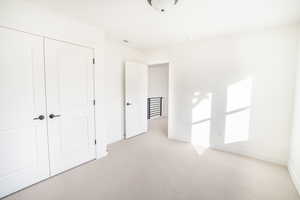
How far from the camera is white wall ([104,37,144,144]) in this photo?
3.49 m

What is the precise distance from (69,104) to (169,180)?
1.91 meters

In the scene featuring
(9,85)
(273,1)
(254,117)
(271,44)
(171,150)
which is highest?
(273,1)

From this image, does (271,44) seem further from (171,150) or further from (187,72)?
(171,150)

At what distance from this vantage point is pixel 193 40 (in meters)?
3.41

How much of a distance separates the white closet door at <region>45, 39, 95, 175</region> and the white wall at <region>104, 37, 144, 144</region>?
0.75m

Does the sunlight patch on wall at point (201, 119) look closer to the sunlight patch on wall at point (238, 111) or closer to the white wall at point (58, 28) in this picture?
the sunlight patch on wall at point (238, 111)

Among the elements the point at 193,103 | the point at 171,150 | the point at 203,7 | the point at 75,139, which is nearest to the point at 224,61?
the point at 193,103

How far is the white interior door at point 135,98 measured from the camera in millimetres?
3926

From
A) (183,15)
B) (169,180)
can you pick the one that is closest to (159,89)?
(183,15)

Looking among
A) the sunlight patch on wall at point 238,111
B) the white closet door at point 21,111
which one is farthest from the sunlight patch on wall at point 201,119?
the white closet door at point 21,111

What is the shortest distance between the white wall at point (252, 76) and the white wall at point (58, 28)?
1832 mm

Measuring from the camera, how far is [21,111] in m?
1.96

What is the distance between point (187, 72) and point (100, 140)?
94.1 inches

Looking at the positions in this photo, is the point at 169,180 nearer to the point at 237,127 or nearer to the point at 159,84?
the point at 237,127
